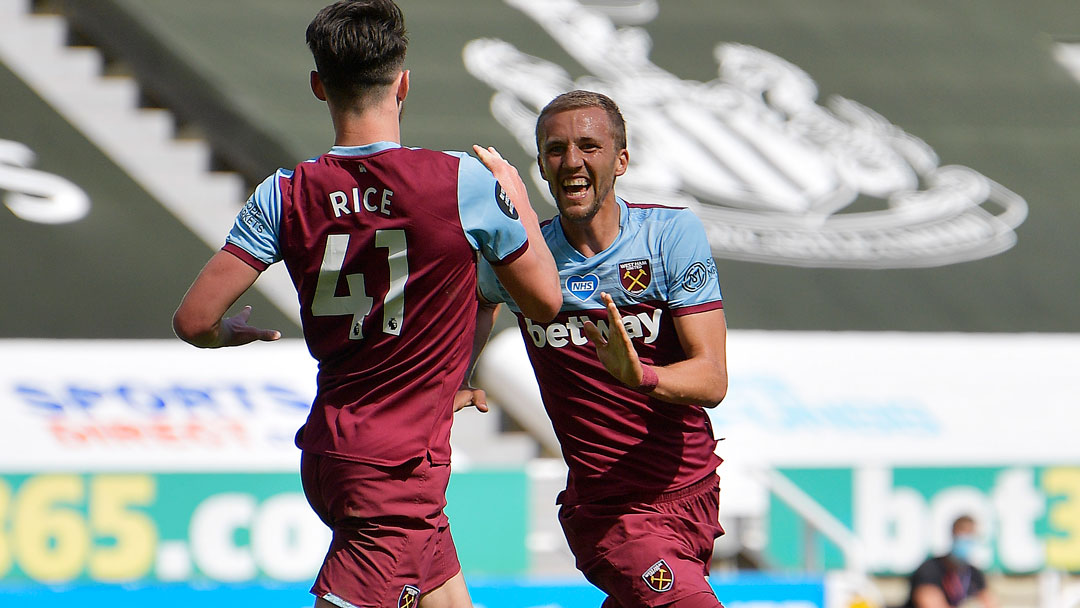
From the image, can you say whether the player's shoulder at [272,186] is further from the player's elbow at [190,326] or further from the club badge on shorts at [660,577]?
the club badge on shorts at [660,577]

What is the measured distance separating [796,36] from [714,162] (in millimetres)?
1714

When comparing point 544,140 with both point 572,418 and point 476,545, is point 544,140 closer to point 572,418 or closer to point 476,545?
point 572,418

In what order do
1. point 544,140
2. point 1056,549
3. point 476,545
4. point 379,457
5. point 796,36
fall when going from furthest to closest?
1. point 796,36
2. point 1056,549
3. point 476,545
4. point 544,140
5. point 379,457

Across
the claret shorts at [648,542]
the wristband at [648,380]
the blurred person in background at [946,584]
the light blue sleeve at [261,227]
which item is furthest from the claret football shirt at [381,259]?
the blurred person in background at [946,584]

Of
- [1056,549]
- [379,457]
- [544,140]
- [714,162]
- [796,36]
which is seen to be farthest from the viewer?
[796,36]

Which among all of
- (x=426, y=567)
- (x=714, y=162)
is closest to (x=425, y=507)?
(x=426, y=567)

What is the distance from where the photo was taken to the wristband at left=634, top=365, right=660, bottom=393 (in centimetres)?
280

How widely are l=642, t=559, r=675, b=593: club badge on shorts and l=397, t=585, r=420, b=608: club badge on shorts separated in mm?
656

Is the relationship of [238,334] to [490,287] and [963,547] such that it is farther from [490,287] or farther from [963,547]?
[963,547]

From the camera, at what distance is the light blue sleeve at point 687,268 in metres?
3.06

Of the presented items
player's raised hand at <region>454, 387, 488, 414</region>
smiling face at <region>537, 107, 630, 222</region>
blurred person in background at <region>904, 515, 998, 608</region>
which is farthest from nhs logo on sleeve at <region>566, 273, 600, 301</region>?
blurred person in background at <region>904, 515, 998, 608</region>

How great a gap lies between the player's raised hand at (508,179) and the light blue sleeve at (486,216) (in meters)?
0.04

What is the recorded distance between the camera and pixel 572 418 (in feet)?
10.5

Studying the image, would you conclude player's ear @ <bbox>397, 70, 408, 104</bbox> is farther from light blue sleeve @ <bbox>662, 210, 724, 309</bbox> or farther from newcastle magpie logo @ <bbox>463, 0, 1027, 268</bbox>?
newcastle magpie logo @ <bbox>463, 0, 1027, 268</bbox>
